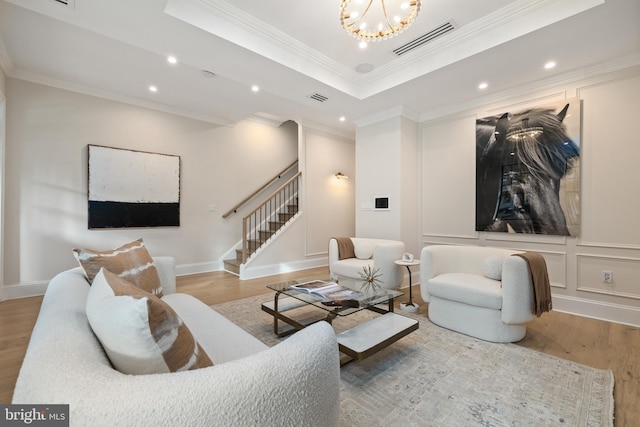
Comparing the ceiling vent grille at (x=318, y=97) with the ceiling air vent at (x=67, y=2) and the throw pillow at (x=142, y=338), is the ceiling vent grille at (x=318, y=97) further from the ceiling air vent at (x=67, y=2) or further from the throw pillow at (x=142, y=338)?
the throw pillow at (x=142, y=338)

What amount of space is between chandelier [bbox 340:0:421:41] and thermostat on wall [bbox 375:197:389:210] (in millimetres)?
2419

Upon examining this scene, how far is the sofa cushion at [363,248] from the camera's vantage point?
4.11 meters

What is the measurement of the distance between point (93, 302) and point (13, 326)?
2970mm

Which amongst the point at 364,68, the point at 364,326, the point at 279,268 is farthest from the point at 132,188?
the point at 364,326

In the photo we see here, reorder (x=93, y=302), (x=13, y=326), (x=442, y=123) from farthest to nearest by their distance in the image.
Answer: (x=442, y=123)
(x=13, y=326)
(x=93, y=302)

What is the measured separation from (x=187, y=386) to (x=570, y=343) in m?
3.20

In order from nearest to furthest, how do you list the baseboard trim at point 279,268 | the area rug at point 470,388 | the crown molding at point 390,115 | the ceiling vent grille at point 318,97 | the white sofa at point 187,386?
the white sofa at point 187,386
the area rug at point 470,388
the ceiling vent grille at point 318,97
the crown molding at point 390,115
the baseboard trim at point 279,268

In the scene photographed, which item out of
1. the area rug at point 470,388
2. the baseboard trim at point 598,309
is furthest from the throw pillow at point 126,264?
the baseboard trim at point 598,309

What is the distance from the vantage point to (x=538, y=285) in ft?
7.72

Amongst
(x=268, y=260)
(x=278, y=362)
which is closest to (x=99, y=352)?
(x=278, y=362)

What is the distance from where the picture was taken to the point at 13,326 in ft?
8.89

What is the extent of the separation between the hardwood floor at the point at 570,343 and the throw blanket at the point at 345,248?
3.33 feet

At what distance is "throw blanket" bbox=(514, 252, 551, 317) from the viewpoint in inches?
92.1

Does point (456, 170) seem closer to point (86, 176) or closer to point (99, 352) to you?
point (99, 352)
